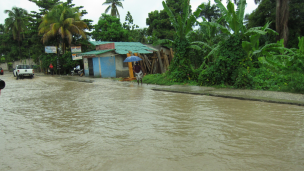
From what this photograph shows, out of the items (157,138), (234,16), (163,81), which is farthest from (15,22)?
(157,138)

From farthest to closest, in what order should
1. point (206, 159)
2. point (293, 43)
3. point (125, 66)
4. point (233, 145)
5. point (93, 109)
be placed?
point (293, 43) → point (125, 66) → point (93, 109) → point (233, 145) → point (206, 159)

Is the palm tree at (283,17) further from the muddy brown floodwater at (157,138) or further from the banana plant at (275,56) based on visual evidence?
the muddy brown floodwater at (157,138)

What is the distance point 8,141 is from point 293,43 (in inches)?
1105

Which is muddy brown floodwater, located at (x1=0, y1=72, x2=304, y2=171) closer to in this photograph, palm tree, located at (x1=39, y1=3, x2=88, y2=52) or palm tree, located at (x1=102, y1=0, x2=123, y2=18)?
palm tree, located at (x1=39, y1=3, x2=88, y2=52)

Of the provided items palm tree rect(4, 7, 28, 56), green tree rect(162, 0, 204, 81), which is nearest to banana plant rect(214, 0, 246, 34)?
green tree rect(162, 0, 204, 81)

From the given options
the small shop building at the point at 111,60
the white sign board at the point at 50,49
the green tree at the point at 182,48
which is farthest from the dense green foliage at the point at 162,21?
the green tree at the point at 182,48

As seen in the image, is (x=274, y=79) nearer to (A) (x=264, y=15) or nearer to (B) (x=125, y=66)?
(B) (x=125, y=66)

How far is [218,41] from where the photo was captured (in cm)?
1956

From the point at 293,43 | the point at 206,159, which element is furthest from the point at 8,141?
the point at 293,43

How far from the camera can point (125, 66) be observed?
940 inches

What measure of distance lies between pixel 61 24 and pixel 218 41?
2047cm

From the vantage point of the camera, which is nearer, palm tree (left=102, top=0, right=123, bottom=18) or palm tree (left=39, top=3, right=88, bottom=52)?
palm tree (left=39, top=3, right=88, bottom=52)

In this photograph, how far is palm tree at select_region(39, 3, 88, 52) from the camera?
30169 mm

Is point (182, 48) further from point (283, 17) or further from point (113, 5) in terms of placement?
point (113, 5)
